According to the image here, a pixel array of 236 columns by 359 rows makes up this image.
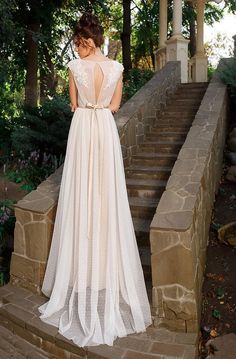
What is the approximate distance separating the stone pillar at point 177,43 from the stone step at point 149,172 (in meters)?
5.55

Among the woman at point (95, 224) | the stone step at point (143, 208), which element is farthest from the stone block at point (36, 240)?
the stone step at point (143, 208)

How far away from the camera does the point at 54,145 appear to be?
7.00m

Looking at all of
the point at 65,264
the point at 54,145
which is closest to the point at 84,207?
the point at 65,264

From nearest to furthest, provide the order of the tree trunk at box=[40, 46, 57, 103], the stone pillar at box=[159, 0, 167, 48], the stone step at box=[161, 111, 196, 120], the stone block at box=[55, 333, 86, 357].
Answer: the stone block at box=[55, 333, 86, 357] < the stone step at box=[161, 111, 196, 120] < the stone pillar at box=[159, 0, 167, 48] < the tree trunk at box=[40, 46, 57, 103]

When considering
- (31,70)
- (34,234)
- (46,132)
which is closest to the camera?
(34,234)

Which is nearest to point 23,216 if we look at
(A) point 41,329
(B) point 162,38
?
(A) point 41,329

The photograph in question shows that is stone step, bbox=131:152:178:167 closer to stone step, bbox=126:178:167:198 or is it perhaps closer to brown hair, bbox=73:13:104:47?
stone step, bbox=126:178:167:198

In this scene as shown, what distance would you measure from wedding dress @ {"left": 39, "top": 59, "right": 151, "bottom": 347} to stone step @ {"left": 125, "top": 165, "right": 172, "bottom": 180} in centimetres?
176

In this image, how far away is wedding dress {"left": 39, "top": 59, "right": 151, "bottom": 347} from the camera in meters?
2.93

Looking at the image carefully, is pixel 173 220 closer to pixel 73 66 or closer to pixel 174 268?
pixel 174 268

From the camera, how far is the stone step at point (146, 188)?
14.9 feet

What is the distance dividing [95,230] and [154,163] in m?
2.43

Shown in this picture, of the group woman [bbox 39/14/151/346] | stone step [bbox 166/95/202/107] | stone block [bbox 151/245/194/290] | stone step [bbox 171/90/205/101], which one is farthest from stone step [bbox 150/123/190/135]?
stone block [bbox 151/245/194/290]

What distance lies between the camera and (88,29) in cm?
280
